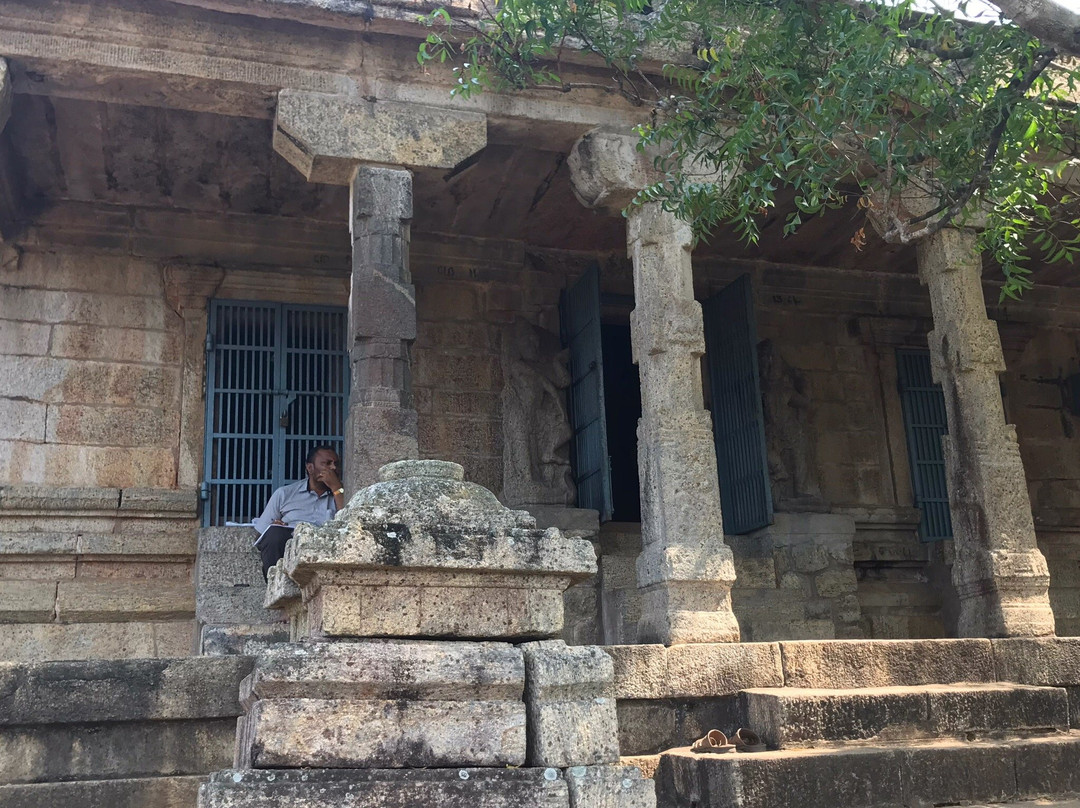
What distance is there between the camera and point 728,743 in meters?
5.36

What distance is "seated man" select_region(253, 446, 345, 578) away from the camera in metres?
6.95

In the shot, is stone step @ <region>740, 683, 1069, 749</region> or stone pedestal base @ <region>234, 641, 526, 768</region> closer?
stone pedestal base @ <region>234, 641, 526, 768</region>

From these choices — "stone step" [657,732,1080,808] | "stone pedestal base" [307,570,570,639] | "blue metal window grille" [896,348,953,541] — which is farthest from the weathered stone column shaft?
"blue metal window grille" [896,348,953,541]

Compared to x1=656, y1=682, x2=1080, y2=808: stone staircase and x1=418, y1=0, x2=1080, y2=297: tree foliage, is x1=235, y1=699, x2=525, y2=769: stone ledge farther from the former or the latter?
x1=418, y1=0, x2=1080, y2=297: tree foliage

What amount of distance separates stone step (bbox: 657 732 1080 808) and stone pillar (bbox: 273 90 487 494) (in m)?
2.39

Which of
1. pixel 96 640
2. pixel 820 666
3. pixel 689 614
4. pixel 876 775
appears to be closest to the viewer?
pixel 876 775

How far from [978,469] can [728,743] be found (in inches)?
113

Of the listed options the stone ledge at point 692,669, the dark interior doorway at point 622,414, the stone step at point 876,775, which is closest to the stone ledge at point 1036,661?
the stone step at point 876,775

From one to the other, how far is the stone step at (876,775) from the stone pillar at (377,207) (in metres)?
2.39

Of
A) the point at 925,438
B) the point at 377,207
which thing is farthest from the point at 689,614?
the point at 925,438

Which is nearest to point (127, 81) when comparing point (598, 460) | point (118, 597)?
point (118, 597)

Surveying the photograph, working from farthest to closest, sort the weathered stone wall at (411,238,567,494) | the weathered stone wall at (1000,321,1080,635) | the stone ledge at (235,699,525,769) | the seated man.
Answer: the weathered stone wall at (1000,321,1080,635), the weathered stone wall at (411,238,567,494), the seated man, the stone ledge at (235,699,525,769)

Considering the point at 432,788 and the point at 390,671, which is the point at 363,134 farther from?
the point at 432,788

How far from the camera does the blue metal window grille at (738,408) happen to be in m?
8.78
